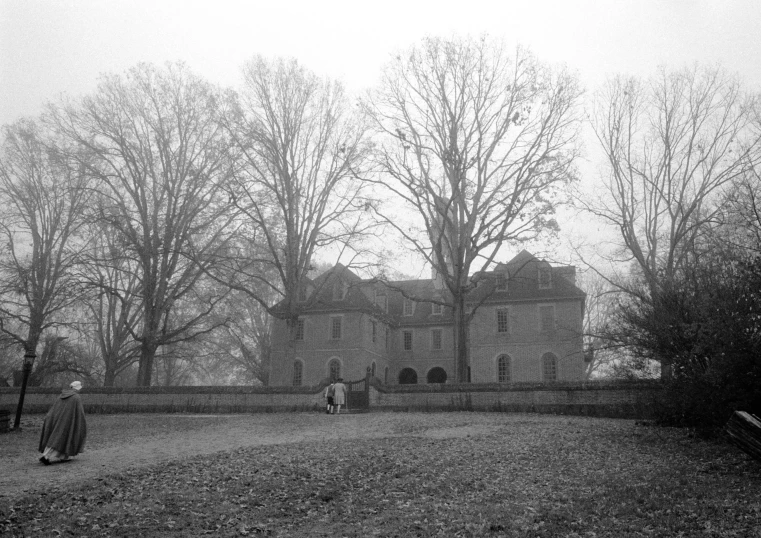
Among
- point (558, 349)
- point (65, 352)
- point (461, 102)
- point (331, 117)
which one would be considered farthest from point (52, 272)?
point (558, 349)

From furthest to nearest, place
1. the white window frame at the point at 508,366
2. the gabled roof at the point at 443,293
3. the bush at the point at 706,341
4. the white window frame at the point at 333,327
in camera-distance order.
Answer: the white window frame at the point at 333,327
the white window frame at the point at 508,366
the gabled roof at the point at 443,293
the bush at the point at 706,341

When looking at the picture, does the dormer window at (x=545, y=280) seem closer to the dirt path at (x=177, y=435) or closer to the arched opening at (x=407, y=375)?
the arched opening at (x=407, y=375)

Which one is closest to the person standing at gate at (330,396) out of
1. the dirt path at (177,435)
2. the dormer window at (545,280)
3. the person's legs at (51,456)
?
the dirt path at (177,435)

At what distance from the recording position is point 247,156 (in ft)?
98.5

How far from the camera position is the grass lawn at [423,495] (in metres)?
7.72

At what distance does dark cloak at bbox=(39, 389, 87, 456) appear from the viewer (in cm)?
1263

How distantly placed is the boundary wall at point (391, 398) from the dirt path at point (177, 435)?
1685 mm

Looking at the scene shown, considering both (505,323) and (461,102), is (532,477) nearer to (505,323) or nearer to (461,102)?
(461,102)

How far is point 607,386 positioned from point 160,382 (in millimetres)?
46078

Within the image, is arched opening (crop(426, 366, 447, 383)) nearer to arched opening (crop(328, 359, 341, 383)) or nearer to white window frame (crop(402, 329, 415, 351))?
white window frame (crop(402, 329, 415, 351))

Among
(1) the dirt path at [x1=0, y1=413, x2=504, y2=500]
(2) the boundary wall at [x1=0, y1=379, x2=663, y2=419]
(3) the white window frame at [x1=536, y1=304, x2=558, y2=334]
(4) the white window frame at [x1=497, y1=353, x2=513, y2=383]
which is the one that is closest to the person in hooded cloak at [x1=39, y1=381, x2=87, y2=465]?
(1) the dirt path at [x1=0, y1=413, x2=504, y2=500]

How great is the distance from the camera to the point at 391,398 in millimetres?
25453

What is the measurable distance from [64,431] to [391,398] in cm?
1463

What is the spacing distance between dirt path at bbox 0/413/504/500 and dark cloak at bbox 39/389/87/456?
14.1 inches
